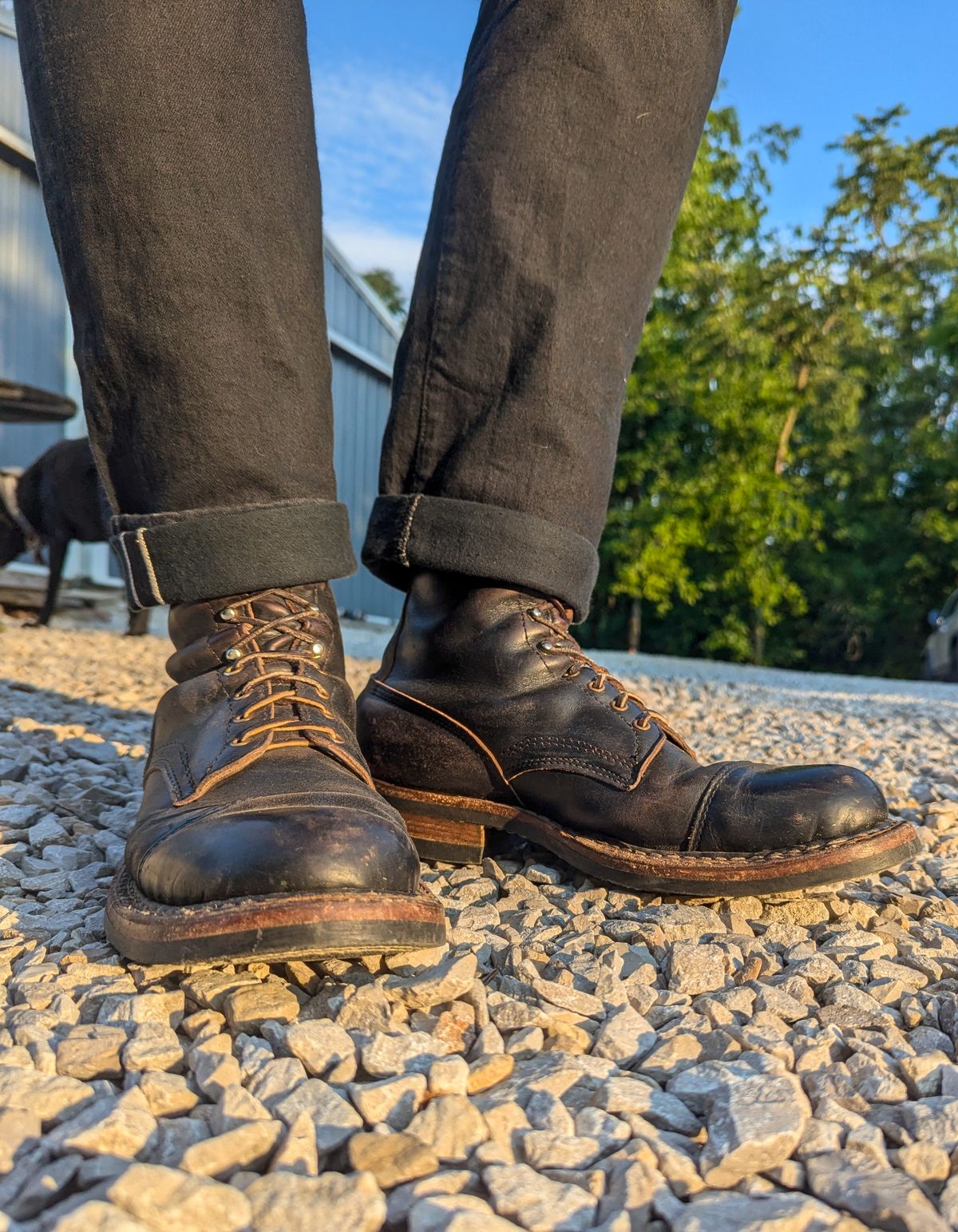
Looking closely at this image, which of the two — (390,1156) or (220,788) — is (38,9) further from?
(390,1156)

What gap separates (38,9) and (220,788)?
2.55 feet

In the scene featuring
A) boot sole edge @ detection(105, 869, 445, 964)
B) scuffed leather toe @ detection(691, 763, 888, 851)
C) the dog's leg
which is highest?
scuffed leather toe @ detection(691, 763, 888, 851)

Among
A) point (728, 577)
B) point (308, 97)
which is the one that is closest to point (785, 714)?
point (308, 97)

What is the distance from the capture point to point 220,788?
884 mm

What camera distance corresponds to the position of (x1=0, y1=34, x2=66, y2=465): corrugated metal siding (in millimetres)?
6375

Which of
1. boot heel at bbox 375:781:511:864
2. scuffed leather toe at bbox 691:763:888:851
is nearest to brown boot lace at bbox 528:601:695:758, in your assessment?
scuffed leather toe at bbox 691:763:888:851

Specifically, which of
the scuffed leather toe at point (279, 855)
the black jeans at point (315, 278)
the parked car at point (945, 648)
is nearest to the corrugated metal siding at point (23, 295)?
the black jeans at point (315, 278)

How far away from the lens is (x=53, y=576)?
5035 mm

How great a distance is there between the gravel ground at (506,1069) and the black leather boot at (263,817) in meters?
0.07

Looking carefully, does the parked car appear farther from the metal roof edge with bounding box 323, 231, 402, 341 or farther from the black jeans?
the black jeans

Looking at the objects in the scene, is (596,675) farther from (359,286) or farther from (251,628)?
(359,286)

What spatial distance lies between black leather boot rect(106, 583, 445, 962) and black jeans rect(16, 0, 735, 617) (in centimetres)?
8

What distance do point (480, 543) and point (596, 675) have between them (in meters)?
0.22

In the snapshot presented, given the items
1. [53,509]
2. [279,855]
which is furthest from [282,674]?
[53,509]
